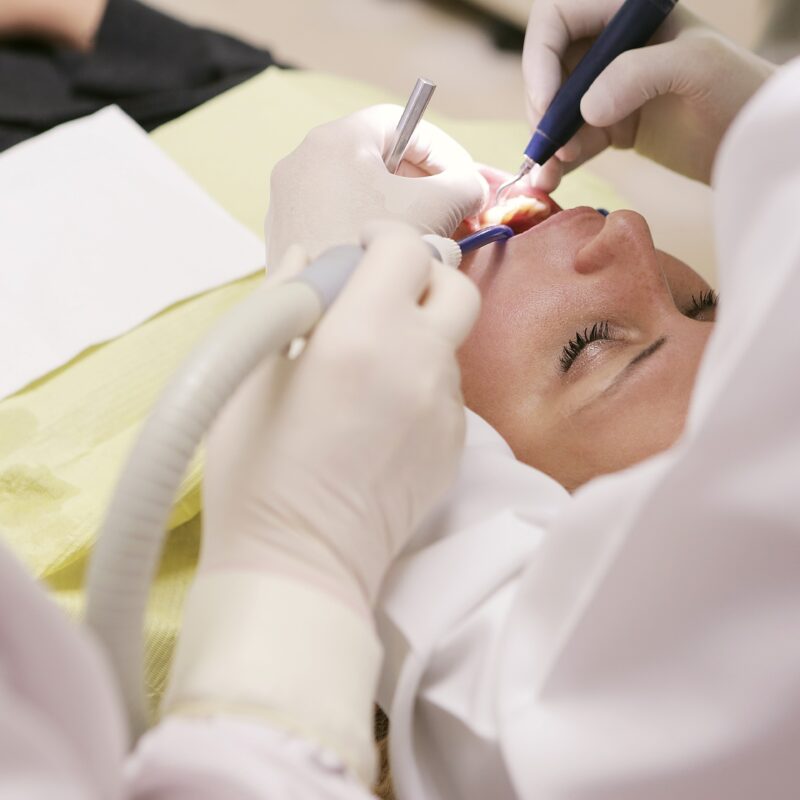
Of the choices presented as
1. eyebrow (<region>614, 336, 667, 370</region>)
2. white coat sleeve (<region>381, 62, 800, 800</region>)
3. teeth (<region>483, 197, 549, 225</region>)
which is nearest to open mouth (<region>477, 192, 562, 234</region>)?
teeth (<region>483, 197, 549, 225</region>)

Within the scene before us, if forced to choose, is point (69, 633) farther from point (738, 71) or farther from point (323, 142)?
point (738, 71)

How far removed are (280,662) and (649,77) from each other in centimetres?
78

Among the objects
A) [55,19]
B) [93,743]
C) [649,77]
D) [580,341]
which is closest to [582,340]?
[580,341]

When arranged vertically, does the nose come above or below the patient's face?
above

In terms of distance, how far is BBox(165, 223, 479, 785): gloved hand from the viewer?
53 cm

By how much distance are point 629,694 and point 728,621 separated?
0.08m

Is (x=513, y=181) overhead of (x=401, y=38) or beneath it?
overhead

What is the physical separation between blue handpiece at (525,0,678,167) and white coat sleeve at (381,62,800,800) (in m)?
0.50

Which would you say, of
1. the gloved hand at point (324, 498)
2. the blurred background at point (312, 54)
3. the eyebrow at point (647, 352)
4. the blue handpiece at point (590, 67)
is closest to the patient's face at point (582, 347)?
the eyebrow at point (647, 352)

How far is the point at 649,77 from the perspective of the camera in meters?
1.00

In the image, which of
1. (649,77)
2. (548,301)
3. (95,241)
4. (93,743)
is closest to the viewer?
(93,743)

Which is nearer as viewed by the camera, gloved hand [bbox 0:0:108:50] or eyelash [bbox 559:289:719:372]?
eyelash [bbox 559:289:719:372]

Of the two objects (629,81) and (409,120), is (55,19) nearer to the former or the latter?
(409,120)

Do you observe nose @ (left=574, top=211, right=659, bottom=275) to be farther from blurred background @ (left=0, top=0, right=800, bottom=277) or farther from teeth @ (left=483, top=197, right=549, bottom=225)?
blurred background @ (left=0, top=0, right=800, bottom=277)
